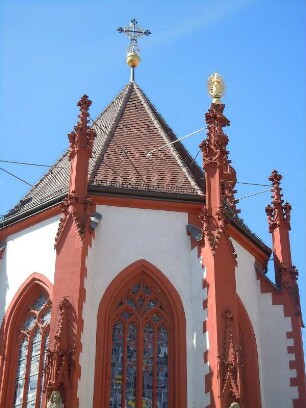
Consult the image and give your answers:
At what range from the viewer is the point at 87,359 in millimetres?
17391

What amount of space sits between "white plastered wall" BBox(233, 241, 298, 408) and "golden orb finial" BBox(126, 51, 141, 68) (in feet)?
30.6

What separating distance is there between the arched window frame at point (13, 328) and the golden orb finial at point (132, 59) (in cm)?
1076

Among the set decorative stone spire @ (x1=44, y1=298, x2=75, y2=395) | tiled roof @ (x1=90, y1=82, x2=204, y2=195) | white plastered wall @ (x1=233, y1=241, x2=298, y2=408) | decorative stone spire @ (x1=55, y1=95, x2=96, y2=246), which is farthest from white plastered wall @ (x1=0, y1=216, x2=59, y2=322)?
white plastered wall @ (x1=233, y1=241, x2=298, y2=408)

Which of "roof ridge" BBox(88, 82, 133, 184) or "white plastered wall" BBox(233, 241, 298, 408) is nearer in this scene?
"white plastered wall" BBox(233, 241, 298, 408)

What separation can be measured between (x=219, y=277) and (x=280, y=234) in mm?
4454

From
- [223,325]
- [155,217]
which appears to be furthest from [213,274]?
[155,217]

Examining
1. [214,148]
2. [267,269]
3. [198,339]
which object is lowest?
[198,339]

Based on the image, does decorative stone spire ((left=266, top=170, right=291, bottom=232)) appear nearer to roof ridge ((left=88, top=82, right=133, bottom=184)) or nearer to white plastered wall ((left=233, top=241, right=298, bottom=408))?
white plastered wall ((left=233, top=241, right=298, bottom=408))

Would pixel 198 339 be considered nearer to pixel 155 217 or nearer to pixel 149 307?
pixel 149 307

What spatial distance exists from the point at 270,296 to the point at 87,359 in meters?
5.45

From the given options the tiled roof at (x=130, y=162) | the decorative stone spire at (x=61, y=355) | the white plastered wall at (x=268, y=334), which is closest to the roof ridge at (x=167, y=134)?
the tiled roof at (x=130, y=162)

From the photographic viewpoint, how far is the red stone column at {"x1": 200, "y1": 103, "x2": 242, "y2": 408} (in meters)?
16.8

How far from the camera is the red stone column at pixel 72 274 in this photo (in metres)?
16.2

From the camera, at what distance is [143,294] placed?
19.0 meters
